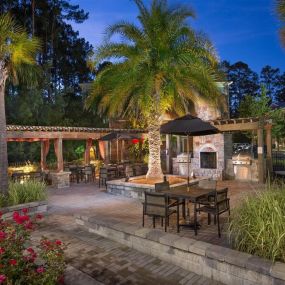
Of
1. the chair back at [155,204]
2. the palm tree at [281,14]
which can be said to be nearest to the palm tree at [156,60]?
the palm tree at [281,14]

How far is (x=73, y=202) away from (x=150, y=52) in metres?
5.95

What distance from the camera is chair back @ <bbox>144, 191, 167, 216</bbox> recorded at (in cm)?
577

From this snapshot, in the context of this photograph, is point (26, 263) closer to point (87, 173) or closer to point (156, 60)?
point (156, 60)

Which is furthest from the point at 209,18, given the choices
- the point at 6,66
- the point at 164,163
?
the point at 6,66

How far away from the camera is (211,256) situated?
4176mm

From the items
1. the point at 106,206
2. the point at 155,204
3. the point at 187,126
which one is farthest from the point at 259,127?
the point at 155,204

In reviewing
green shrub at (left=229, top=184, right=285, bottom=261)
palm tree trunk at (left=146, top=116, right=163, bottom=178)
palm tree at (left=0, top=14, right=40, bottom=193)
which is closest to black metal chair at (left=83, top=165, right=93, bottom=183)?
palm tree trunk at (left=146, top=116, right=163, bottom=178)

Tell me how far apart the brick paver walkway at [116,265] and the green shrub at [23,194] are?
86.6 inches

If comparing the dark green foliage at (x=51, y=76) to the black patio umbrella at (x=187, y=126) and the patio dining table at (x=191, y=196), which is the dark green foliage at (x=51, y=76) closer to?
the black patio umbrella at (x=187, y=126)

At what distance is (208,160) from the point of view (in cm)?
1511

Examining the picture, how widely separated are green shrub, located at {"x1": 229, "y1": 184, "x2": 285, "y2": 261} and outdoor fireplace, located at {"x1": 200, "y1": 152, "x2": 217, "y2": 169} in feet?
32.7

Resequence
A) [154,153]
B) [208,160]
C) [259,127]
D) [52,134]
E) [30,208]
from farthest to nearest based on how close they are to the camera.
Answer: [208,160], [52,134], [259,127], [154,153], [30,208]

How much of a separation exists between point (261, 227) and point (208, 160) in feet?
36.8

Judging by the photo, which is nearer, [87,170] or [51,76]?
[87,170]
